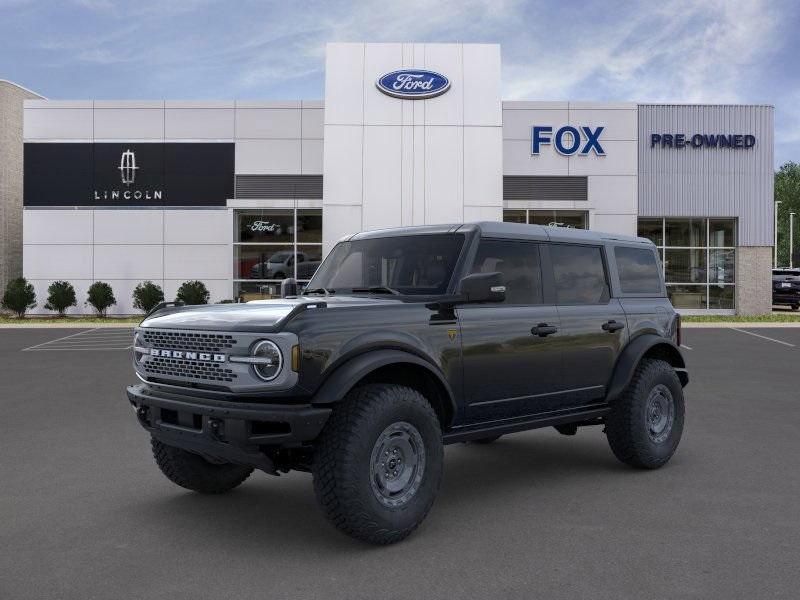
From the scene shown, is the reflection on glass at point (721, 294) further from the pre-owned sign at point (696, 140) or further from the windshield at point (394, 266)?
the windshield at point (394, 266)

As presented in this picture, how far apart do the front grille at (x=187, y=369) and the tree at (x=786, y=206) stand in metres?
91.0

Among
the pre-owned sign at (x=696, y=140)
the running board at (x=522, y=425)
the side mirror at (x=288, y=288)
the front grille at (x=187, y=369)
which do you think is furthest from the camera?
the pre-owned sign at (x=696, y=140)

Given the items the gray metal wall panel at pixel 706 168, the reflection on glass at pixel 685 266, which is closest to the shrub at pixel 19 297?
the gray metal wall panel at pixel 706 168

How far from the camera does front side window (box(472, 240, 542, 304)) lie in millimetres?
5531

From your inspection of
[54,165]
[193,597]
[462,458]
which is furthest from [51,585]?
[54,165]

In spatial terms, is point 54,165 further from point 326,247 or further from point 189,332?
point 189,332

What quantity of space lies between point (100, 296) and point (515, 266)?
2500 centimetres

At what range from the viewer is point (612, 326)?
6.18m

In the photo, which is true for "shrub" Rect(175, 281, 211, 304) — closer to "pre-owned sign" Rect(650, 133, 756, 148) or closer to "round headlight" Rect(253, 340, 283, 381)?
"pre-owned sign" Rect(650, 133, 756, 148)

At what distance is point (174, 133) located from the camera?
2900 centimetres

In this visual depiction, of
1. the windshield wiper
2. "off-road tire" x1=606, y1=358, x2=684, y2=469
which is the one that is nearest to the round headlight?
the windshield wiper

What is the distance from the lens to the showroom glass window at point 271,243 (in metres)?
28.4

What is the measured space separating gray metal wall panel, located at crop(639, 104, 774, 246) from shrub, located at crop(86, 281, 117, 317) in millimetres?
19971

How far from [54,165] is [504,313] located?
27.7 metres
